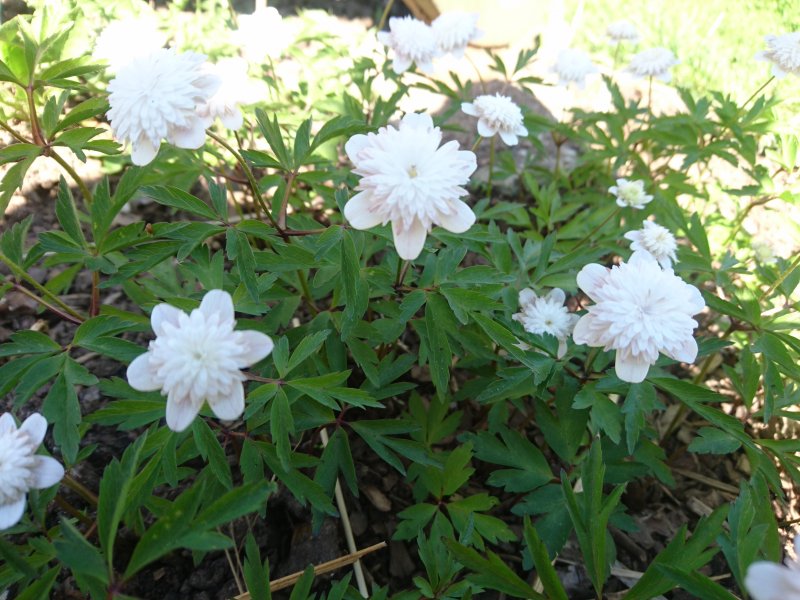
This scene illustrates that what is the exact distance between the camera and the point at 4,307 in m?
2.16

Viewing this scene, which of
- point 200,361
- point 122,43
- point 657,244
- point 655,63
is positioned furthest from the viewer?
point 655,63

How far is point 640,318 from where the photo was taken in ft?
4.11

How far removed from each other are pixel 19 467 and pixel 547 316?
4.32 feet

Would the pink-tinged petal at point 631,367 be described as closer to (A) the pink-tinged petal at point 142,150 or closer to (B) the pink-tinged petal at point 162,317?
(B) the pink-tinged petal at point 162,317

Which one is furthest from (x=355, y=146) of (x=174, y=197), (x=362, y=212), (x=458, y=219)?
(x=174, y=197)

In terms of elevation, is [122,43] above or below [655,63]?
below

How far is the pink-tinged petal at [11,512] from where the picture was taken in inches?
40.9

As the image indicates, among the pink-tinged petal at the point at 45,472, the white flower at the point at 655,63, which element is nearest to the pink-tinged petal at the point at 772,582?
the pink-tinged petal at the point at 45,472

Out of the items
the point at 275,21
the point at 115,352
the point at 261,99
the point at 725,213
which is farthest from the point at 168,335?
the point at 725,213

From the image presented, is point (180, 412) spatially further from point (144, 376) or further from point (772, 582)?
point (772, 582)

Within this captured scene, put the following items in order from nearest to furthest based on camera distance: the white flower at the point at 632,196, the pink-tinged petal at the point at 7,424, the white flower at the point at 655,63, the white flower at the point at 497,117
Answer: the pink-tinged petal at the point at 7,424
the white flower at the point at 497,117
the white flower at the point at 632,196
the white flower at the point at 655,63

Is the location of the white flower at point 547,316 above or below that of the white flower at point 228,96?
below

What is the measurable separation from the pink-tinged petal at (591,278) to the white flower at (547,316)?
0.28 meters

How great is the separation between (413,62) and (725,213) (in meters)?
1.93
